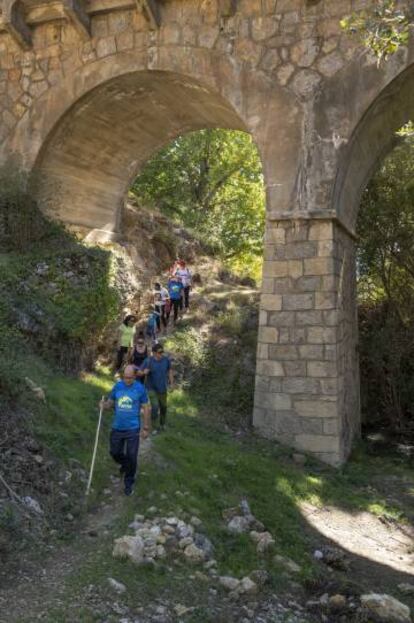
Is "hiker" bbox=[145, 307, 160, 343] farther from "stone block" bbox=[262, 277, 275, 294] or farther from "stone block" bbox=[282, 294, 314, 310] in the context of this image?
"stone block" bbox=[282, 294, 314, 310]

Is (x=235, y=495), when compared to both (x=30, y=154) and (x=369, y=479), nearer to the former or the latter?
(x=369, y=479)

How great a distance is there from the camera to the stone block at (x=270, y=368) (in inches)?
362

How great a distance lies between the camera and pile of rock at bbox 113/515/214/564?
473 cm

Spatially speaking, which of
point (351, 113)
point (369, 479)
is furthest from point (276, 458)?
point (351, 113)

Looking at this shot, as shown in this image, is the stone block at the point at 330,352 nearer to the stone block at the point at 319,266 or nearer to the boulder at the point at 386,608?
the stone block at the point at 319,266

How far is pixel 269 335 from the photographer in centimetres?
933

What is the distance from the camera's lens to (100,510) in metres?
5.62

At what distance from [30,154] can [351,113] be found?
6.42m

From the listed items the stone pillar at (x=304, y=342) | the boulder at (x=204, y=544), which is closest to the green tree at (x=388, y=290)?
the stone pillar at (x=304, y=342)

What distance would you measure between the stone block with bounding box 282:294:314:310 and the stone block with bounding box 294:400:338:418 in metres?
1.49

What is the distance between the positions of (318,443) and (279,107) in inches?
216

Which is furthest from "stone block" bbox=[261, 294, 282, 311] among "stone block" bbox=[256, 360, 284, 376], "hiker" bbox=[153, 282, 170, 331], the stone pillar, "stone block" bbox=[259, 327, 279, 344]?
"hiker" bbox=[153, 282, 170, 331]

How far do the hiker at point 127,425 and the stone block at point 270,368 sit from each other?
3523 mm

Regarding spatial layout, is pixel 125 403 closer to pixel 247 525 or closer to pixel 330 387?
pixel 247 525
